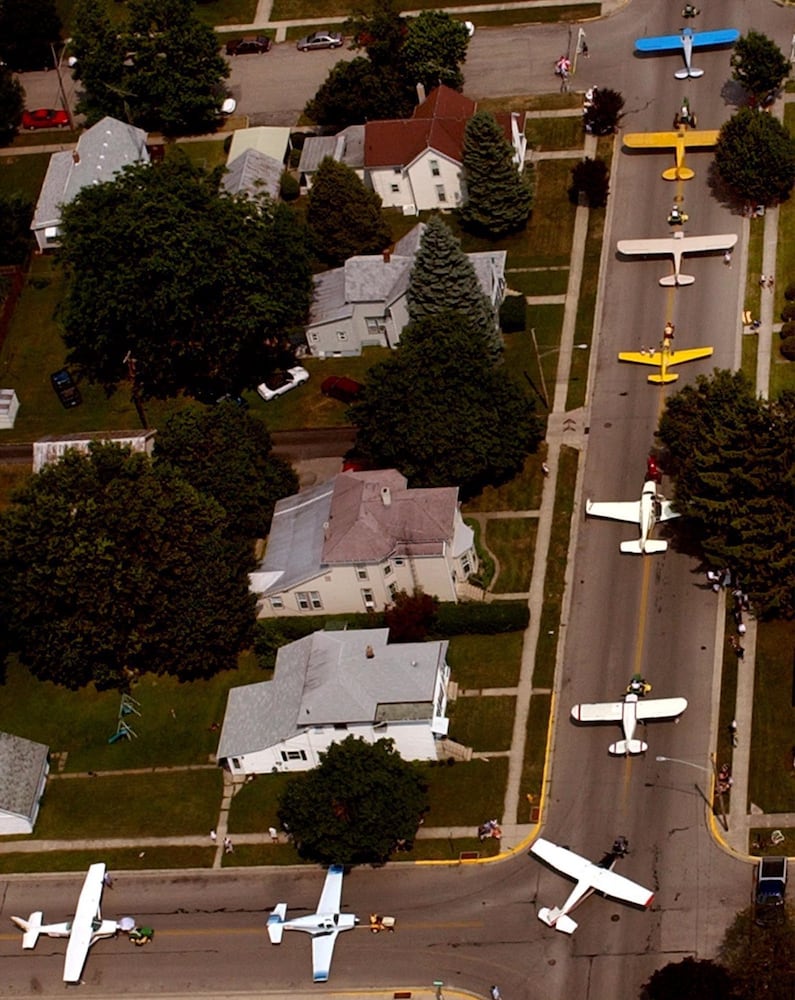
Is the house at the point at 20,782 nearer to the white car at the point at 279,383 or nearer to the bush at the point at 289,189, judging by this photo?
the white car at the point at 279,383

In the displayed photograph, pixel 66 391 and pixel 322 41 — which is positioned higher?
pixel 322 41

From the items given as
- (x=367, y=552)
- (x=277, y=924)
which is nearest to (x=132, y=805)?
(x=277, y=924)

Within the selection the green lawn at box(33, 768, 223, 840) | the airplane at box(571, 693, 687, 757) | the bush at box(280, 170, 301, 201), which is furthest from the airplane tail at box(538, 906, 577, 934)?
the bush at box(280, 170, 301, 201)

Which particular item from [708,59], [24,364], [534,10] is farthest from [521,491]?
[534,10]

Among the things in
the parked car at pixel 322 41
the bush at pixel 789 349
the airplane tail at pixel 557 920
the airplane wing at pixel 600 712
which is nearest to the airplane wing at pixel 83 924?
the airplane tail at pixel 557 920

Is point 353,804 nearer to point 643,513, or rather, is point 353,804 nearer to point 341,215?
point 643,513

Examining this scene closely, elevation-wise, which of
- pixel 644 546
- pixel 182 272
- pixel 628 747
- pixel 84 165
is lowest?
pixel 628 747
